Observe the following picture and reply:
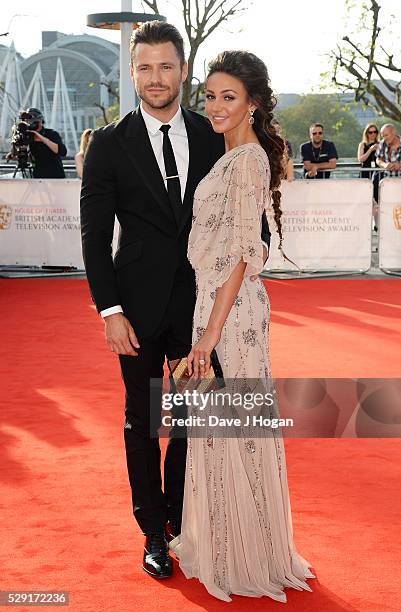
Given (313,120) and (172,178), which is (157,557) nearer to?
(172,178)

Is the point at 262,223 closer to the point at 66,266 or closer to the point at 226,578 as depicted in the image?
the point at 226,578

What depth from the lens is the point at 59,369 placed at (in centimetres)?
720

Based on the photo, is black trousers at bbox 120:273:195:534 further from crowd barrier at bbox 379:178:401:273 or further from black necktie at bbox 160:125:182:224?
crowd barrier at bbox 379:178:401:273

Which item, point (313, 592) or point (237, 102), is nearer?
point (237, 102)

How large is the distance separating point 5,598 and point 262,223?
1.53 metres

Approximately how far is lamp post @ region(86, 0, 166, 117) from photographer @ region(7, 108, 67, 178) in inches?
54.5

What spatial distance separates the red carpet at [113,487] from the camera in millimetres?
3557

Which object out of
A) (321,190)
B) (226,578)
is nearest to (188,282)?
(226,578)

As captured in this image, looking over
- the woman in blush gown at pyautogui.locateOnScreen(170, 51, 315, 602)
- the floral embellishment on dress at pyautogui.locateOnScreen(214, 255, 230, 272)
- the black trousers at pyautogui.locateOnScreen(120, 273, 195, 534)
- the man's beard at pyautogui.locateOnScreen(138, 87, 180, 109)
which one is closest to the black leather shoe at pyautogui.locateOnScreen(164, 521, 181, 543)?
the black trousers at pyautogui.locateOnScreen(120, 273, 195, 534)

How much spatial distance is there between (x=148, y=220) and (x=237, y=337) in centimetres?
51

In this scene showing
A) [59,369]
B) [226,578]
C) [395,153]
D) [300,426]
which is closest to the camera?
[226,578]

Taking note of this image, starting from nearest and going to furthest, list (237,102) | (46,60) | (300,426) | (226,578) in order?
(237,102), (226,578), (300,426), (46,60)

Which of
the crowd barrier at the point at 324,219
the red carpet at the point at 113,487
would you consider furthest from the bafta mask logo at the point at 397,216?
the red carpet at the point at 113,487

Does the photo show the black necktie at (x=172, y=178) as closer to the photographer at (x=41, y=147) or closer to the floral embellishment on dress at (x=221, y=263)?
the floral embellishment on dress at (x=221, y=263)
